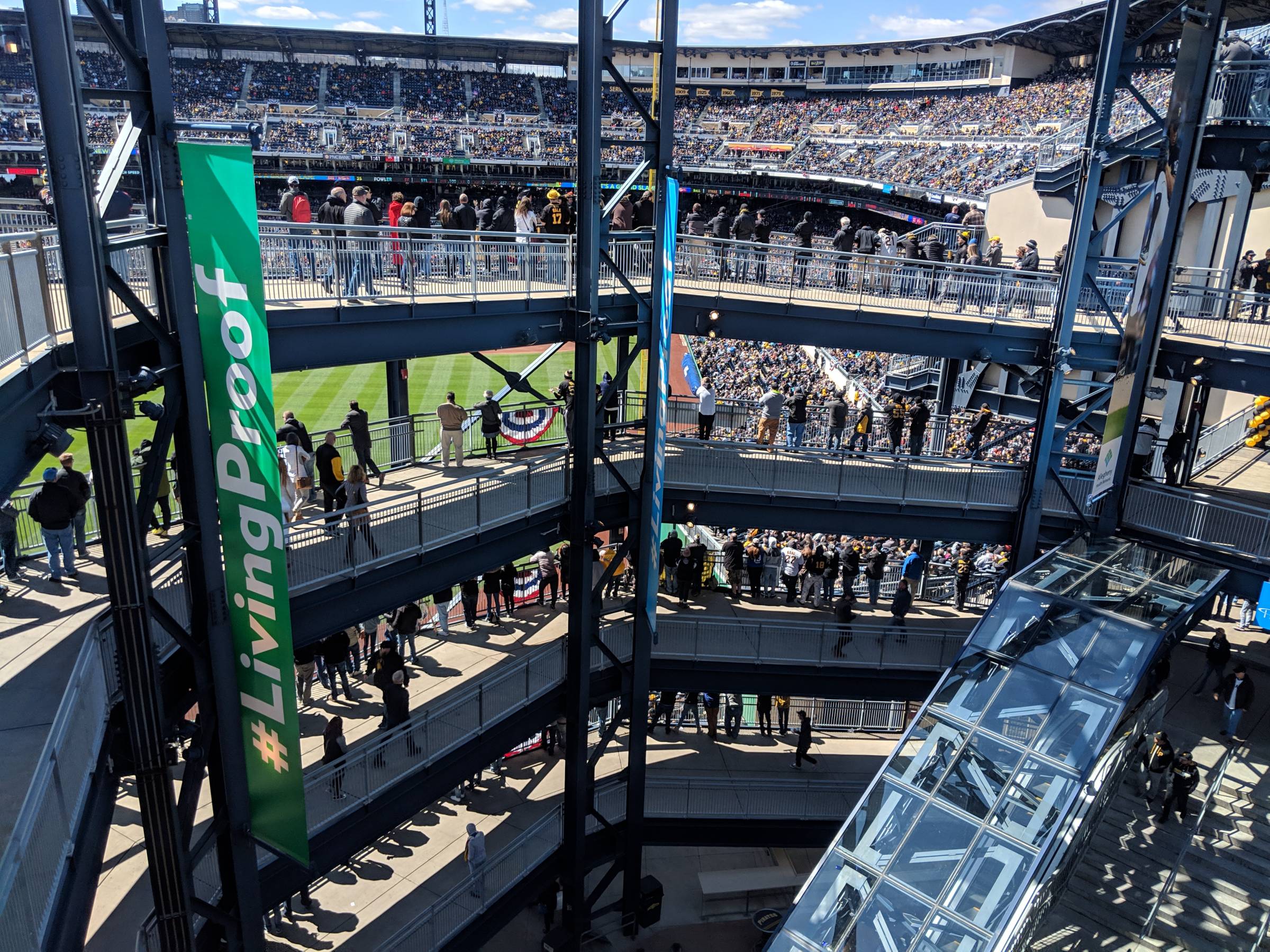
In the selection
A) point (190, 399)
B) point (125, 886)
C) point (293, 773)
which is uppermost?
point (190, 399)

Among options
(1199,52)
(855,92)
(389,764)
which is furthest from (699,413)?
(855,92)

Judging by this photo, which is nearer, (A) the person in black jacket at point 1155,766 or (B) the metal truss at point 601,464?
(B) the metal truss at point 601,464

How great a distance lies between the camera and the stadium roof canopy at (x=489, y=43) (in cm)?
3978

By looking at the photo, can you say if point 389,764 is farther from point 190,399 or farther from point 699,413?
point 699,413

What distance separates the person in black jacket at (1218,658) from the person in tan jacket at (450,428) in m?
12.2

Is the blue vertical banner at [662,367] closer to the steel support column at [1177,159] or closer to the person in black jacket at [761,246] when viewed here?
the person in black jacket at [761,246]

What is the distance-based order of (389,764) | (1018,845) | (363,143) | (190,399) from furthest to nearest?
(363,143)
(389,764)
(1018,845)
(190,399)

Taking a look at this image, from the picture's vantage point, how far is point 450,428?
1415 cm

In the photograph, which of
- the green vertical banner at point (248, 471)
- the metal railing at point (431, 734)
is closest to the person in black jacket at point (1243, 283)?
the metal railing at point (431, 734)

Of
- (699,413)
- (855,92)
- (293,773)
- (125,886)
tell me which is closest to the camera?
(293,773)

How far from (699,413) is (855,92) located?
2067 inches

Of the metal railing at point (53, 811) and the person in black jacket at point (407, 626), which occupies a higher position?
the metal railing at point (53, 811)

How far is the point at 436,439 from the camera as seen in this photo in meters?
17.3

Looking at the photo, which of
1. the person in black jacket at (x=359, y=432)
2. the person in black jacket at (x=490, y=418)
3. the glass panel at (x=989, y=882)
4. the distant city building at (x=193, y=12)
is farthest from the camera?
the distant city building at (x=193, y=12)
